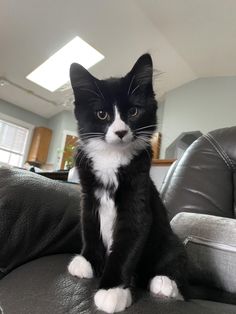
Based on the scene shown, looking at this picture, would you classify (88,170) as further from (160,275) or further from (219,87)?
(219,87)

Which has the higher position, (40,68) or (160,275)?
(40,68)

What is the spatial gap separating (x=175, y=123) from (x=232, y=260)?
3.74m

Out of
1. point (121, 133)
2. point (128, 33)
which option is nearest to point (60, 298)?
point (121, 133)

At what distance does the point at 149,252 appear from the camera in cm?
76

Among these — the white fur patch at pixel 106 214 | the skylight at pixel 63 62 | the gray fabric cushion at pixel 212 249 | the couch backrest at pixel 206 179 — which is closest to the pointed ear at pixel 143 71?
the white fur patch at pixel 106 214

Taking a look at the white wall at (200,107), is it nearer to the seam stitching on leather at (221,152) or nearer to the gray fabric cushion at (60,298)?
the seam stitching on leather at (221,152)

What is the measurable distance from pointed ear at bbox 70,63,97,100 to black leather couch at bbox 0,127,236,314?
0.28 metres

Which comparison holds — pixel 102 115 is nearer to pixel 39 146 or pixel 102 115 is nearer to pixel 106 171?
pixel 106 171

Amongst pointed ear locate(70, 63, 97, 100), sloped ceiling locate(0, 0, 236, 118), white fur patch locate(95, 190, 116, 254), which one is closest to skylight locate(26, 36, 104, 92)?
sloped ceiling locate(0, 0, 236, 118)

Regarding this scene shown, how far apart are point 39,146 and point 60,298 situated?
5595 millimetres

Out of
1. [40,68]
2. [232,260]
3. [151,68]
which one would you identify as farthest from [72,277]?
[40,68]

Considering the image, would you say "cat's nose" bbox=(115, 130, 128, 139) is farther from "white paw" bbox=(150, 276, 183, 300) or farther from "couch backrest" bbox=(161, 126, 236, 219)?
"couch backrest" bbox=(161, 126, 236, 219)

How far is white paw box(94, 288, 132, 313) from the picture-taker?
1.76 ft

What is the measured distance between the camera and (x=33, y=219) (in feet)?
2.61
